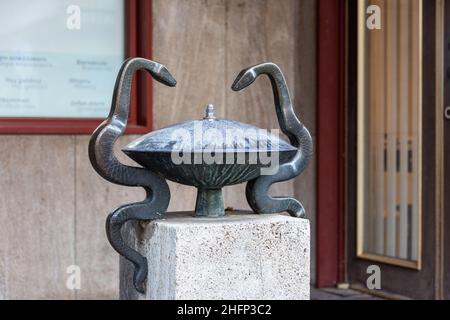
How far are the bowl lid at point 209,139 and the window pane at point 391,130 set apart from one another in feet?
6.97

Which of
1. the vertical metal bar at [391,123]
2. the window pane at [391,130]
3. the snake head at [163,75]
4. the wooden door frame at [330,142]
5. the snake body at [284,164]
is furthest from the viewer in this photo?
the wooden door frame at [330,142]

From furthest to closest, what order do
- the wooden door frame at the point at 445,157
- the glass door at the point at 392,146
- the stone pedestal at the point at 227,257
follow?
the glass door at the point at 392,146, the wooden door frame at the point at 445,157, the stone pedestal at the point at 227,257

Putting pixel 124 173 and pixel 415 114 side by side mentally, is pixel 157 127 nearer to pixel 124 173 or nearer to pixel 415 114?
pixel 415 114

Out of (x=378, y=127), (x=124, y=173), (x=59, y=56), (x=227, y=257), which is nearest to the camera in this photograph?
(x=227, y=257)

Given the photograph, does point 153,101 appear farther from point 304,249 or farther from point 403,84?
point 304,249

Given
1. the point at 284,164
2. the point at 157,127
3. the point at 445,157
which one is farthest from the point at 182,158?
the point at 445,157

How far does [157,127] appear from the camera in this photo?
5.30 meters

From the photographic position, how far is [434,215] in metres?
5.07

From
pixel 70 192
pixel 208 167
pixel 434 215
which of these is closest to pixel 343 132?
pixel 434 215

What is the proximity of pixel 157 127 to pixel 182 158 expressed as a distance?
2.13 meters

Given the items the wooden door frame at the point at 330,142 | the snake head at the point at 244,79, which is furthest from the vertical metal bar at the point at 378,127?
the snake head at the point at 244,79

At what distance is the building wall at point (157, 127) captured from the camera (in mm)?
4992

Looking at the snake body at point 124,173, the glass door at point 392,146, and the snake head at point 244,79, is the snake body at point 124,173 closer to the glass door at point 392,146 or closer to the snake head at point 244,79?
the snake head at point 244,79

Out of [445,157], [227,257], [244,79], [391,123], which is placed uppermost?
[244,79]
